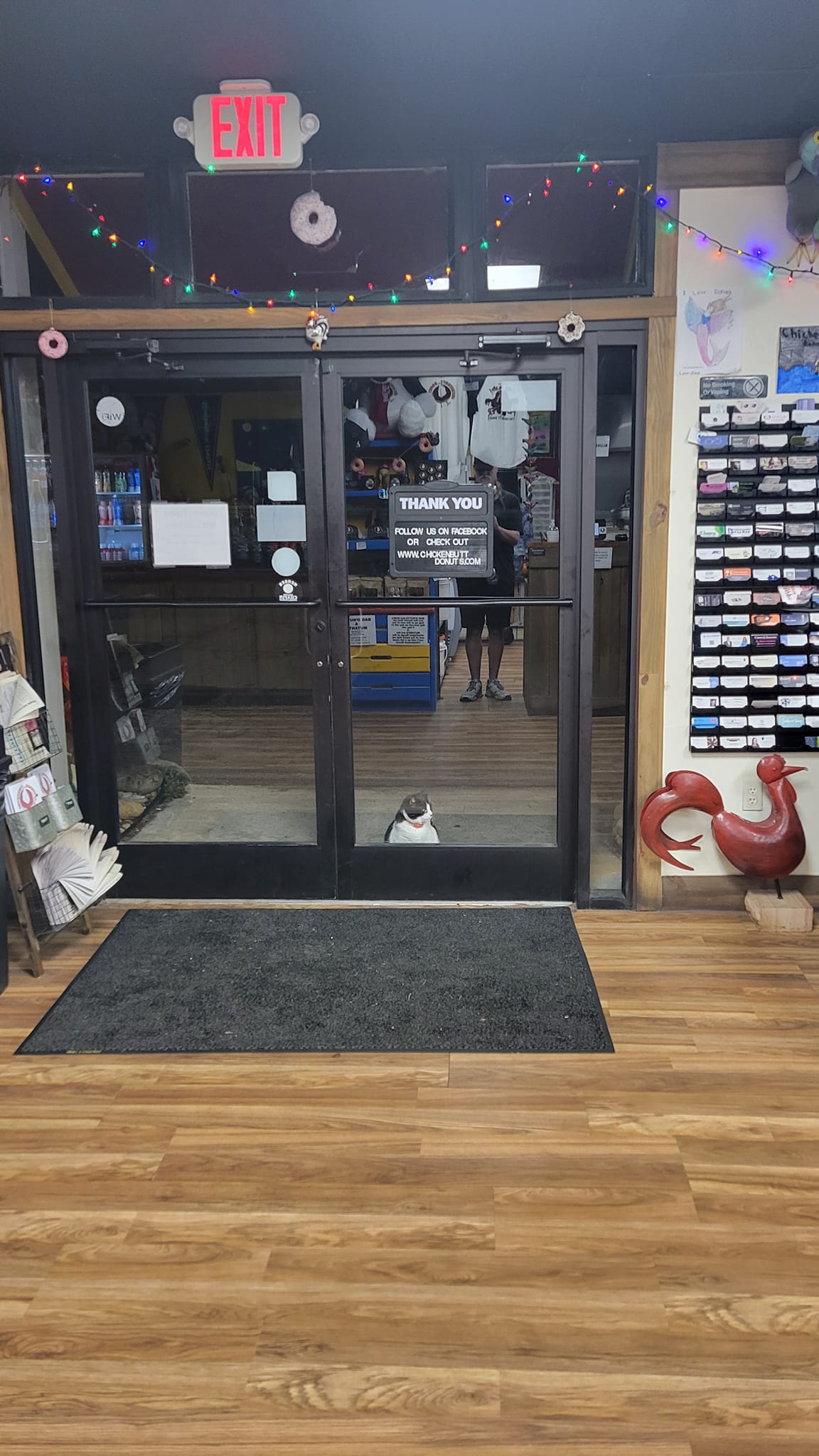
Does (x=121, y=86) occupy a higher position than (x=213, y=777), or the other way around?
(x=121, y=86)

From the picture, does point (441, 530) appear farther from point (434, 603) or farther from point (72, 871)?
point (72, 871)

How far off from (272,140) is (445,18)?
773 mm

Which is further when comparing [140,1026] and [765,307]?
[765,307]

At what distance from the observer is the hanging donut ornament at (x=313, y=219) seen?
357cm

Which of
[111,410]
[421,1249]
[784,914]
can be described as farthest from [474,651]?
[421,1249]

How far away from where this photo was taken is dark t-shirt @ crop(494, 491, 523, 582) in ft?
12.3

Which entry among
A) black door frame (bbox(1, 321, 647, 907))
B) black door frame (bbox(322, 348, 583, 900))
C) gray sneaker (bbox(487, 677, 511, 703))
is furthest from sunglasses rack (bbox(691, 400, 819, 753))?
gray sneaker (bbox(487, 677, 511, 703))

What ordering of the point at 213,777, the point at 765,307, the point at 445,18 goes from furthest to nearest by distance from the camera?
the point at 213,777
the point at 765,307
the point at 445,18

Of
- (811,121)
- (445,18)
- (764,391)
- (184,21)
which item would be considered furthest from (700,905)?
(184,21)

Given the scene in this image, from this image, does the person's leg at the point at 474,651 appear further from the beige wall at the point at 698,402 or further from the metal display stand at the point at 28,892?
the metal display stand at the point at 28,892

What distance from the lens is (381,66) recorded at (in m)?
3.02

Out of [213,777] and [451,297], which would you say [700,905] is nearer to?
[213,777]

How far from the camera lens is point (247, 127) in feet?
10.8

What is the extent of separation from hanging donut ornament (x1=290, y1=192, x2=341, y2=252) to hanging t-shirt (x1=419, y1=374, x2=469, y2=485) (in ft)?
1.95
